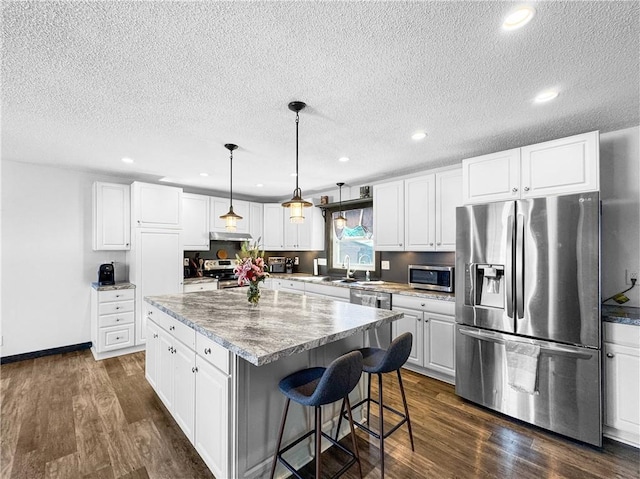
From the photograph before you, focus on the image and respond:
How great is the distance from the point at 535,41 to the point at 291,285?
13.8 ft

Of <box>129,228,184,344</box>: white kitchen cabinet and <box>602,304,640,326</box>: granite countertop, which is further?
<box>129,228,184,344</box>: white kitchen cabinet

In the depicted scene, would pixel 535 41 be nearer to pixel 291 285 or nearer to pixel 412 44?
pixel 412 44

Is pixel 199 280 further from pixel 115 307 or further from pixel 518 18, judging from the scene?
pixel 518 18

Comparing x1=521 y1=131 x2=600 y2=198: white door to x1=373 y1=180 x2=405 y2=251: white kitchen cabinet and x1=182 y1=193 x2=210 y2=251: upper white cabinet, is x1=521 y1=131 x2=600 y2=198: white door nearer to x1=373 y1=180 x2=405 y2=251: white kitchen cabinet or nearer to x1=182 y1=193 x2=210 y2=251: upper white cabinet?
x1=373 y1=180 x2=405 y2=251: white kitchen cabinet

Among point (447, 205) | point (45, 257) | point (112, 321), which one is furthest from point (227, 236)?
point (447, 205)

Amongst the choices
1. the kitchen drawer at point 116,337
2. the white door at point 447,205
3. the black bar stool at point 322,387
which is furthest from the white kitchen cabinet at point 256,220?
the black bar stool at point 322,387

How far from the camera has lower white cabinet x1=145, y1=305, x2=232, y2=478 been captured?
164cm

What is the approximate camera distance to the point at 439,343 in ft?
10.3

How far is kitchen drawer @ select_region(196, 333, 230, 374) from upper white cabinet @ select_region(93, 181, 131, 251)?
303 cm

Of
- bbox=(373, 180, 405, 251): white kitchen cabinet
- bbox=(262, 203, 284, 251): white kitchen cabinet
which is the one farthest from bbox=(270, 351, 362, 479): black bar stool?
bbox=(262, 203, 284, 251): white kitchen cabinet

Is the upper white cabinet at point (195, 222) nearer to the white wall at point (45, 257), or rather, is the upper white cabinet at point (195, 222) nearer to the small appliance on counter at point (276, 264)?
the white wall at point (45, 257)

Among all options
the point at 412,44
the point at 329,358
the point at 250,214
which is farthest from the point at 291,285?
the point at 412,44

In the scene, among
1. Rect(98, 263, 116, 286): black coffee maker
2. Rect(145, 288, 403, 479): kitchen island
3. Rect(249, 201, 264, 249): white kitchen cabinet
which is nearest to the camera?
Rect(145, 288, 403, 479): kitchen island

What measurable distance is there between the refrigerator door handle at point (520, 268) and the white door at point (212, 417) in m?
2.28
